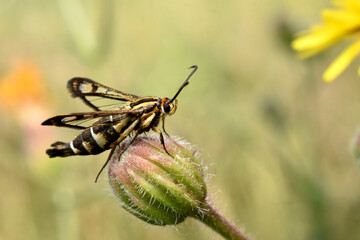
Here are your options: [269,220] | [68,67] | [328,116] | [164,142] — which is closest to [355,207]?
[269,220]

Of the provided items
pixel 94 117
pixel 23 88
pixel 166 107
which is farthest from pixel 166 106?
pixel 23 88

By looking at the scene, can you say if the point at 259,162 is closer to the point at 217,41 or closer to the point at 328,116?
the point at 328,116

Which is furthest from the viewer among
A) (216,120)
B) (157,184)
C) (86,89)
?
(216,120)

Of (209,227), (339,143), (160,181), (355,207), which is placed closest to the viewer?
(160,181)

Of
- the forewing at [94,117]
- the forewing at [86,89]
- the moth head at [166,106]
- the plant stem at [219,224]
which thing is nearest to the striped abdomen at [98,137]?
the forewing at [94,117]

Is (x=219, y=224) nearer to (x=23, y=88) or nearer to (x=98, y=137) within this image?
(x=98, y=137)

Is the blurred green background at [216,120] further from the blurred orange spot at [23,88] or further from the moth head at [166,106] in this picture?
the moth head at [166,106]

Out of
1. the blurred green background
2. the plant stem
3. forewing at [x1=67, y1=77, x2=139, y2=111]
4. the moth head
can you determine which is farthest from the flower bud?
the blurred green background
